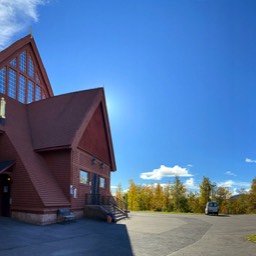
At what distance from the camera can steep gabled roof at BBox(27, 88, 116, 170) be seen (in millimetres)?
20922

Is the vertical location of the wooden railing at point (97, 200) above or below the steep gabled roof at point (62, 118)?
below

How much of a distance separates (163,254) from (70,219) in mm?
9623

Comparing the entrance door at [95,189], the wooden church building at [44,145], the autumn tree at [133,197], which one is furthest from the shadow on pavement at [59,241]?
the autumn tree at [133,197]

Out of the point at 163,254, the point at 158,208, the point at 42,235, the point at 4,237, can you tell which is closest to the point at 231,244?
the point at 163,254

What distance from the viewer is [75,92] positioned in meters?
25.9

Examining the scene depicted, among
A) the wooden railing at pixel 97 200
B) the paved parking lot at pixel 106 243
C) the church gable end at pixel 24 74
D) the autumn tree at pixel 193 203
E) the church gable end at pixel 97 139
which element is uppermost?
the church gable end at pixel 24 74

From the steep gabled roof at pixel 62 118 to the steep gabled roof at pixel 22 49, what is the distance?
4581mm

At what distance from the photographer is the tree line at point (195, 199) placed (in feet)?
198

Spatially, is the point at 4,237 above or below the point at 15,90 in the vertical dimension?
below

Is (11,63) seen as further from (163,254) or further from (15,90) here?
(163,254)

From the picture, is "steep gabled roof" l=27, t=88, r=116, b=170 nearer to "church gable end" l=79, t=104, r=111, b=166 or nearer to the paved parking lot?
"church gable end" l=79, t=104, r=111, b=166

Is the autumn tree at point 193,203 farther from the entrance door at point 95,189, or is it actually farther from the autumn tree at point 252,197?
the entrance door at point 95,189

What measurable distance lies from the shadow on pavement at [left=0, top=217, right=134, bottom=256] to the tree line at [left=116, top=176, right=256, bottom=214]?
47288 mm

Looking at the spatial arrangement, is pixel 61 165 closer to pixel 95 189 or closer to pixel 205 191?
pixel 95 189
